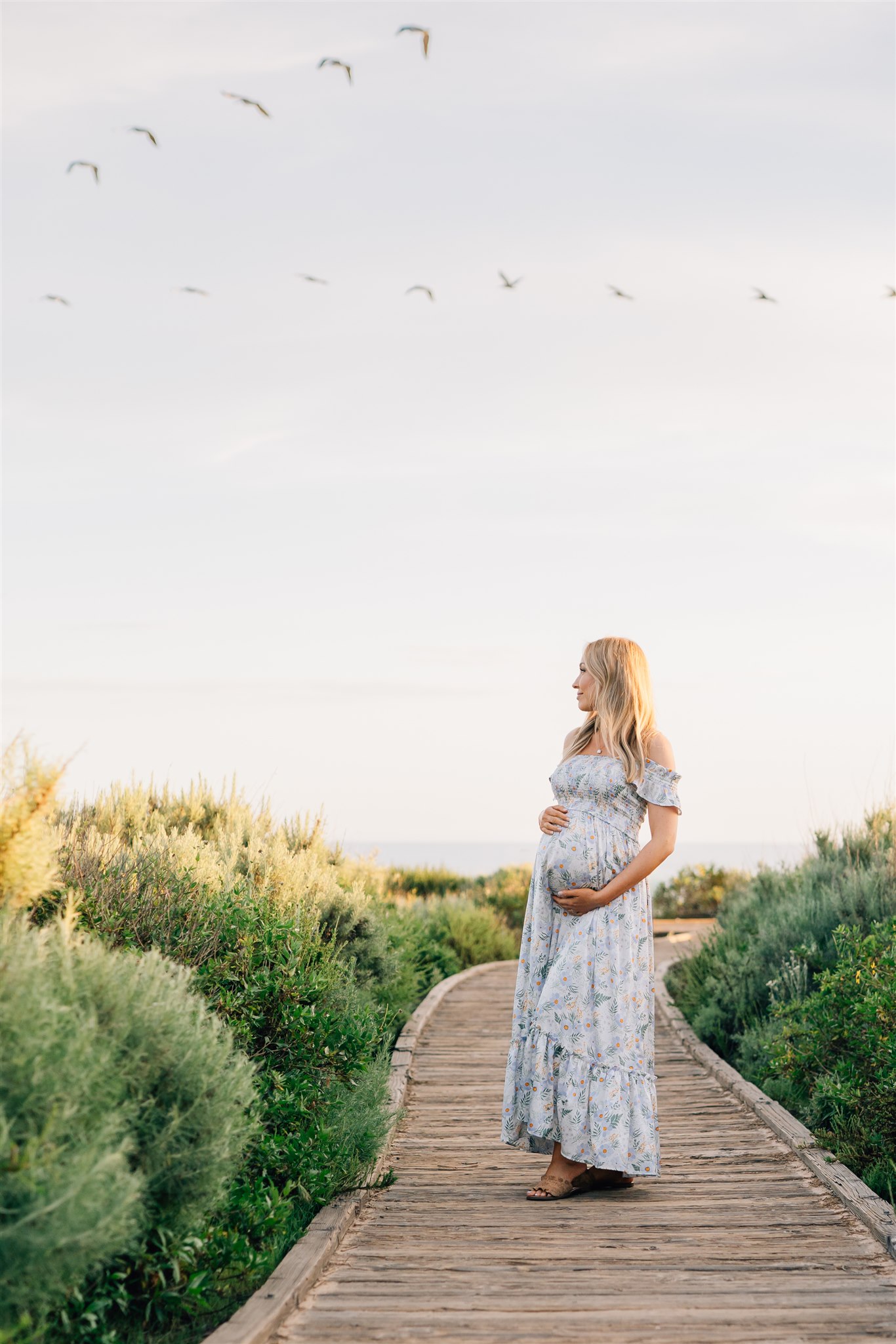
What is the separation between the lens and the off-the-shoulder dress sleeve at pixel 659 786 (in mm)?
5418

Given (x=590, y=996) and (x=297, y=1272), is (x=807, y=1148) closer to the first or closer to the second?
(x=590, y=996)

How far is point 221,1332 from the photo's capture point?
3555 millimetres

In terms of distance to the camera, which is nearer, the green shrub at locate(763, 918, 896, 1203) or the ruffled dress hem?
the ruffled dress hem

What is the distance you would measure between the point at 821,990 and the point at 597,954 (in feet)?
10.2

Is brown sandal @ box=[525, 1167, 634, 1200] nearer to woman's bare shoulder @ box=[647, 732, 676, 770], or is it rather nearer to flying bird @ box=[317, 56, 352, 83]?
woman's bare shoulder @ box=[647, 732, 676, 770]

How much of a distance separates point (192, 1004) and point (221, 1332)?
3.37 ft

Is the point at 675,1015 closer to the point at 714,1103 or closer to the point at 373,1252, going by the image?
the point at 714,1103

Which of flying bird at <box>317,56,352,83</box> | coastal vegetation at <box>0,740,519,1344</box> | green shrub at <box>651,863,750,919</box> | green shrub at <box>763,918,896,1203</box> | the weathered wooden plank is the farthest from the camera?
green shrub at <box>651,863,750,919</box>

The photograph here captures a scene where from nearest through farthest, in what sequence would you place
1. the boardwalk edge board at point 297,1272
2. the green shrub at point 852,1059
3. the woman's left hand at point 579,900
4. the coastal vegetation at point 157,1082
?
the coastal vegetation at point 157,1082
the boardwalk edge board at point 297,1272
the woman's left hand at point 579,900
the green shrub at point 852,1059

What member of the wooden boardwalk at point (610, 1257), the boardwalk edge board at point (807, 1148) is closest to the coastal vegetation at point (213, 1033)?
the boardwalk edge board at point (807, 1148)

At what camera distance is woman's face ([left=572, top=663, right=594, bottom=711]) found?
5617mm

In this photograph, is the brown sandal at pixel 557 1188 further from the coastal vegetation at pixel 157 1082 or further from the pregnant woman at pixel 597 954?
the coastal vegetation at pixel 157 1082

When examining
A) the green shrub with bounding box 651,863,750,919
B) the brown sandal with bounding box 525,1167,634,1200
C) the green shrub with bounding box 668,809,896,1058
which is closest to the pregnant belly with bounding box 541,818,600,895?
the brown sandal with bounding box 525,1167,634,1200

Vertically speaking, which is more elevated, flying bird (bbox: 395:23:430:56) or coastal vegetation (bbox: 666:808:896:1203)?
flying bird (bbox: 395:23:430:56)
